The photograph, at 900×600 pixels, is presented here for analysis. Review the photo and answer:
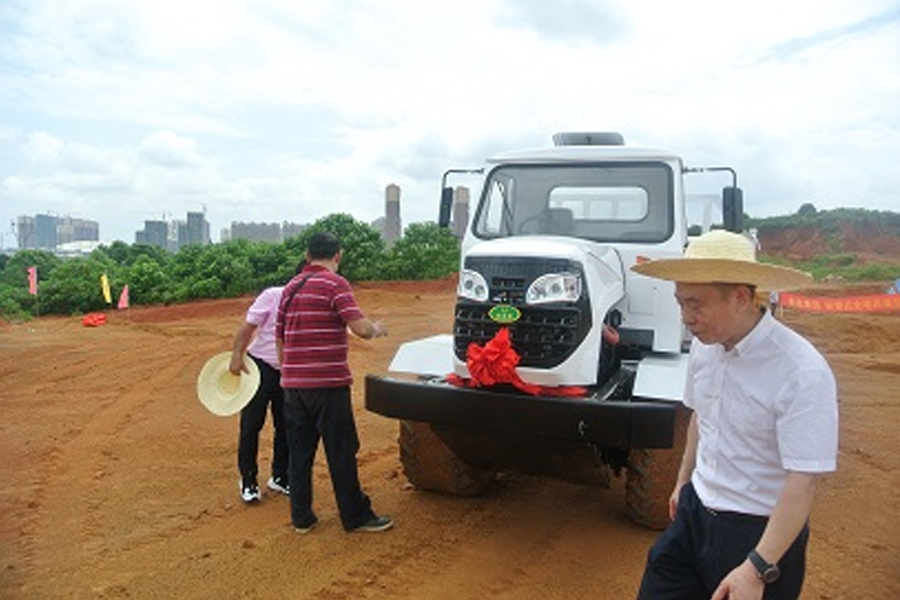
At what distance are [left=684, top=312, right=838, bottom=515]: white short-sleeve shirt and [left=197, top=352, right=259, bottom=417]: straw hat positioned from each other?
11.6ft

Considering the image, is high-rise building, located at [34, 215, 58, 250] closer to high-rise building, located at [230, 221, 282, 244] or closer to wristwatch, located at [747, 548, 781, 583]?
high-rise building, located at [230, 221, 282, 244]

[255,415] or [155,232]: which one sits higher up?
[155,232]

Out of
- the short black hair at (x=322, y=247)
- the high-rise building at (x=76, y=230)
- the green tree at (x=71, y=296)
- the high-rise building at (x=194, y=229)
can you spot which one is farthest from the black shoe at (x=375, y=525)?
the high-rise building at (x=76, y=230)

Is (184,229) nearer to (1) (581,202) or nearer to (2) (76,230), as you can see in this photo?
(2) (76,230)

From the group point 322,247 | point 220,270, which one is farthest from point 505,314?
point 220,270

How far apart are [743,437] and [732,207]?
3.47m

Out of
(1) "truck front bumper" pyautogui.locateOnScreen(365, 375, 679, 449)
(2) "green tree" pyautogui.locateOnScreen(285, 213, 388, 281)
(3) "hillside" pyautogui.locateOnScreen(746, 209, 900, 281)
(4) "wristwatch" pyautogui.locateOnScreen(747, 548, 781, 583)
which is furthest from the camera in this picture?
(3) "hillside" pyautogui.locateOnScreen(746, 209, 900, 281)

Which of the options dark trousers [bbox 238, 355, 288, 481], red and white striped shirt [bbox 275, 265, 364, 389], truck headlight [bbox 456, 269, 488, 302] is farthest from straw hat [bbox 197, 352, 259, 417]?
truck headlight [bbox 456, 269, 488, 302]

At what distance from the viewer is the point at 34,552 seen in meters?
4.59

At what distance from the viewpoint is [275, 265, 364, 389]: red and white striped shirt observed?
476 cm

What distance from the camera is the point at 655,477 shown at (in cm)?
462

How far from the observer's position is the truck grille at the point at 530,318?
13.9ft

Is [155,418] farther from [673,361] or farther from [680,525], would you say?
[680,525]

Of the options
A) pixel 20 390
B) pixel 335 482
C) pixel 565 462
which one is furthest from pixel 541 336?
pixel 20 390
